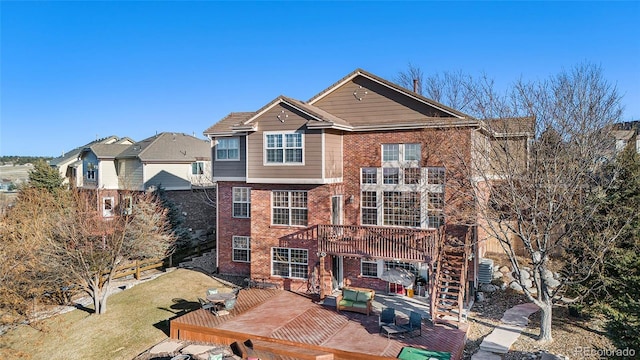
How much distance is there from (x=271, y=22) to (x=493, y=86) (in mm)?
12889

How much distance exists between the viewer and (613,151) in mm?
14031

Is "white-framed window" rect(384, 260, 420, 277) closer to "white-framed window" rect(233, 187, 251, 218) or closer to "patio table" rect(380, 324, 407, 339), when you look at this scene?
"patio table" rect(380, 324, 407, 339)

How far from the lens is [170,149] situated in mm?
32062

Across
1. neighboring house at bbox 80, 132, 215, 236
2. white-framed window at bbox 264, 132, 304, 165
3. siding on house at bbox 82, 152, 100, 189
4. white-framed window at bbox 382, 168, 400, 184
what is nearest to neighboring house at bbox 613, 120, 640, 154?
white-framed window at bbox 382, 168, 400, 184

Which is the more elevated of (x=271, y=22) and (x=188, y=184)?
(x=271, y=22)

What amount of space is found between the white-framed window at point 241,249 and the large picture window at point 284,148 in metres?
5.32

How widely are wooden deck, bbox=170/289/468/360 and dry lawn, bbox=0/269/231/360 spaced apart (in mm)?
1508

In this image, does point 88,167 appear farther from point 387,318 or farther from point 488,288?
point 488,288

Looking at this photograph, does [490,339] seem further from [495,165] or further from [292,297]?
[292,297]

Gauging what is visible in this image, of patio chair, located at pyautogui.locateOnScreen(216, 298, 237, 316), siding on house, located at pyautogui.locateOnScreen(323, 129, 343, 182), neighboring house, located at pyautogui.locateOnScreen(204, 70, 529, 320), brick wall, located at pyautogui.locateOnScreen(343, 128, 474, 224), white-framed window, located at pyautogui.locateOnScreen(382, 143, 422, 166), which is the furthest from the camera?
siding on house, located at pyautogui.locateOnScreen(323, 129, 343, 182)

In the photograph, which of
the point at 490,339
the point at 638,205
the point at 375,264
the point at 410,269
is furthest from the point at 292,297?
the point at 638,205

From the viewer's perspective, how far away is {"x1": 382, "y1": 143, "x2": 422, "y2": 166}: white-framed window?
670 inches

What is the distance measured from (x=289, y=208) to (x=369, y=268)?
468cm

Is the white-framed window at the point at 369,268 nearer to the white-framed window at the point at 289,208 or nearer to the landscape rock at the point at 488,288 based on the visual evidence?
the white-framed window at the point at 289,208
